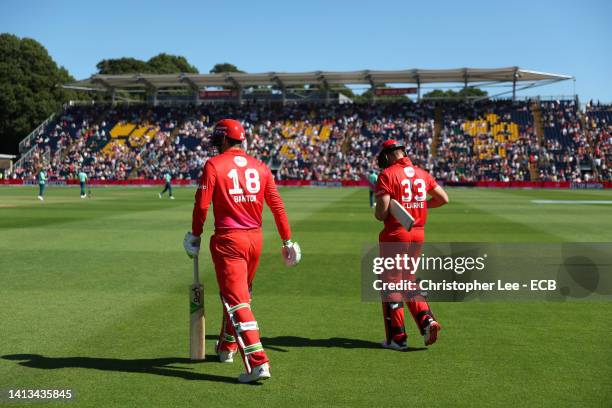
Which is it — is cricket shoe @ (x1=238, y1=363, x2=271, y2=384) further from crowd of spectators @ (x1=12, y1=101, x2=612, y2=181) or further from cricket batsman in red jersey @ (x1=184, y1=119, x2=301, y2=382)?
crowd of spectators @ (x1=12, y1=101, x2=612, y2=181)

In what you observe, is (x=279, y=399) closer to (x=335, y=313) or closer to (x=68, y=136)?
(x=335, y=313)

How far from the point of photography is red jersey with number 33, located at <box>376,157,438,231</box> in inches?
265

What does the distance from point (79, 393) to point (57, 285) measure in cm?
547

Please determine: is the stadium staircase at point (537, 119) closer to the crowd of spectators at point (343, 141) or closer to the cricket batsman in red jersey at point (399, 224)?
the crowd of spectators at point (343, 141)

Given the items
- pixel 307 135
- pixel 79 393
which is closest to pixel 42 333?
pixel 79 393

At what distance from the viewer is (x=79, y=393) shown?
539 centimetres

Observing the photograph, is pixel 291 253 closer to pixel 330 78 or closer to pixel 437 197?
pixel 437 197

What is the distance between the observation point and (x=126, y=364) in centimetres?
625

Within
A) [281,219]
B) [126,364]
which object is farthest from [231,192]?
[126,364]

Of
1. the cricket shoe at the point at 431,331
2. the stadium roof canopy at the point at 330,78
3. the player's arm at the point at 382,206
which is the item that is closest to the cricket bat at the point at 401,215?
the player's arm at the point at 382,206

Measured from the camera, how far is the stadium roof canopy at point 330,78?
65000 millimetres

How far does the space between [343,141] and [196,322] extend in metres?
60.2

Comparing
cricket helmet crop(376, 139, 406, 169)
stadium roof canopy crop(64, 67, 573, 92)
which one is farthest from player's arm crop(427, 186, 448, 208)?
stadium roof canopy crop(64, 67, 573, 92)

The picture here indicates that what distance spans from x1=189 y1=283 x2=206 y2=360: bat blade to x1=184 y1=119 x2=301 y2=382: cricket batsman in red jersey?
27cm
